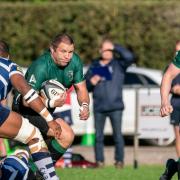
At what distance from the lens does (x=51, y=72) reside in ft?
42.1

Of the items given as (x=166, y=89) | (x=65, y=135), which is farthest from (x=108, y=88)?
(x=166, y=89)

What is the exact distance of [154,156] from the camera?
1928cm

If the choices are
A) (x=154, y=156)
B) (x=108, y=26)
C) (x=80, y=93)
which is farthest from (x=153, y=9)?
(x=80, y=93)

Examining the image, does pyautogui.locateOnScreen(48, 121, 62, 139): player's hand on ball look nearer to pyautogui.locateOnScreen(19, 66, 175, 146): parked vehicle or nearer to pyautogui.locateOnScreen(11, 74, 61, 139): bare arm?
pyautogui.locateOnScreen(11, 74, 61, 139): bare arm

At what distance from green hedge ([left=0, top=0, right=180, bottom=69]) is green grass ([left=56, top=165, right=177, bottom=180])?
34.5 ft

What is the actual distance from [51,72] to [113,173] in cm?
304

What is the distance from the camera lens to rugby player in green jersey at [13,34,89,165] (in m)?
12.7

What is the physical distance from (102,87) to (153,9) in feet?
33.2

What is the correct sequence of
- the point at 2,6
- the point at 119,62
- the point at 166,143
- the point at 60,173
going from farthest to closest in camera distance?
the point at 2,6
the point at 166,143
the point at 119,62
the point at 60,173

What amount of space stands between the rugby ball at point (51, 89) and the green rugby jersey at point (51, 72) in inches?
2.7

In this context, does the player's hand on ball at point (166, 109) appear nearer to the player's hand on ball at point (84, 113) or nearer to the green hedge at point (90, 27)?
the player's hand on ball at point (84, 113)

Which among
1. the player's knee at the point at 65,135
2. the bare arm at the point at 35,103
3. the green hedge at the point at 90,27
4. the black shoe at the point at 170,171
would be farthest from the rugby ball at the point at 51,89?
the green hedge at the point at 90,27

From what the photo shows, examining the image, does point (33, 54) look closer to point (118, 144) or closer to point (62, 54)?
point (118, 144)

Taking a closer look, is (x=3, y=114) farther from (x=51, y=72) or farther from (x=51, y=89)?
(x=51, y=72)
